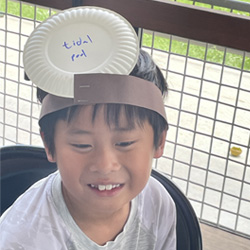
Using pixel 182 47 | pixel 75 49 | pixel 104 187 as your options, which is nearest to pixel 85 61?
pixel 75 49

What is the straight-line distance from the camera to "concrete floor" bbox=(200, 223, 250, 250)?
0.97 m

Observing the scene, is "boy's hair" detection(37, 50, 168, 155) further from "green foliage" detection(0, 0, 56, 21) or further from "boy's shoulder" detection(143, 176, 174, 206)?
"green foliage" detection(0, 0, 56, 21)

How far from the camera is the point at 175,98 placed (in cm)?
90

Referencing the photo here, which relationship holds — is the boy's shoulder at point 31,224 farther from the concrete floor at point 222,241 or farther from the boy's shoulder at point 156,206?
the concrete floor at point 222,241

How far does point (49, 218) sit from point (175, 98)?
0.33 m

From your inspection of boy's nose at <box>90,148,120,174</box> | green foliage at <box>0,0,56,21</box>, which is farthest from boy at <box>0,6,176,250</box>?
green foliage at <box>0,0,56,21</box>

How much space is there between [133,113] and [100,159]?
0.06 m

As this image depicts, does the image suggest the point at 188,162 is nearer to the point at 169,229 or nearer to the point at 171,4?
the point at 169,229

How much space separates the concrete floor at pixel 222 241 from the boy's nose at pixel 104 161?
41 cm

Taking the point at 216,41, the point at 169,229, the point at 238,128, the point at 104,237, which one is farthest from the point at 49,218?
the point at 238,128

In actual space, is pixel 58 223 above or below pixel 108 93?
below

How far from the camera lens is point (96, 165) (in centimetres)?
61

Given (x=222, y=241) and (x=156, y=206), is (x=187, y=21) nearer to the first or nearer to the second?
(x=156, y=206)

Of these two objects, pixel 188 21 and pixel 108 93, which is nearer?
pixel 108 93
